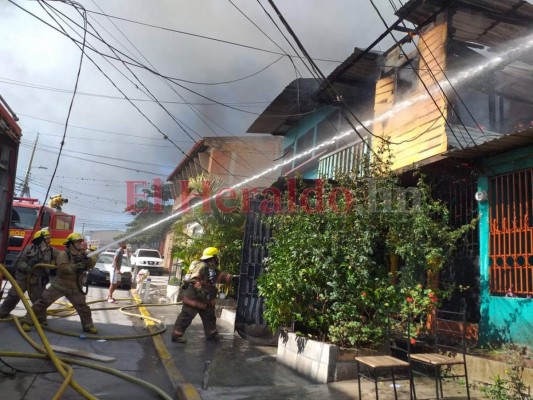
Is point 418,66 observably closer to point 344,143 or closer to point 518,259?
point 344,143

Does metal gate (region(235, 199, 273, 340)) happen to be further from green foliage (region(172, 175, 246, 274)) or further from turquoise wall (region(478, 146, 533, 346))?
turquoise wall (region(478, 146, 533, 346))

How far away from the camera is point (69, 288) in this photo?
23.3 feet

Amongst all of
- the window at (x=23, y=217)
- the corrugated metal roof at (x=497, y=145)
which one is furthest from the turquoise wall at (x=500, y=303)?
the window at (x=23, y=217)

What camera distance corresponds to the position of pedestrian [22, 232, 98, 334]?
23.1ft

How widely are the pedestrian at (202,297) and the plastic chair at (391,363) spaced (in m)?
2.82

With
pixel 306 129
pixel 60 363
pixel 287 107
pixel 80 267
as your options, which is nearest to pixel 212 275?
pixel 80 267

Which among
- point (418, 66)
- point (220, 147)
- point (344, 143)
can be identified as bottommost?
point (344, 143)

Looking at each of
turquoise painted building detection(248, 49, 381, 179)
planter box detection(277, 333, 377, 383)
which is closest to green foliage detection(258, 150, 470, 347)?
planter box detection(277, 333, 377, 383)

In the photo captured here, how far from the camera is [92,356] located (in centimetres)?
576

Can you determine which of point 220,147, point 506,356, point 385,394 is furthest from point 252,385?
point 220,147

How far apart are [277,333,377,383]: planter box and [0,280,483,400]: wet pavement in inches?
4.7

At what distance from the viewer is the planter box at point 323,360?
515 cm

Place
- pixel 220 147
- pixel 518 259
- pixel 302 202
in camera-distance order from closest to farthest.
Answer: pixel 518 259 → pixel 302 202 → pixel 220 147

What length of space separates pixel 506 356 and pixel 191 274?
15.5 ft
